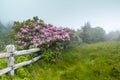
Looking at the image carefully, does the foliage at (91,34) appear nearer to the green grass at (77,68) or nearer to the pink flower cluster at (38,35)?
the pink flower cluster at (38,35)

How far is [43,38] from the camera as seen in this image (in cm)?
1445

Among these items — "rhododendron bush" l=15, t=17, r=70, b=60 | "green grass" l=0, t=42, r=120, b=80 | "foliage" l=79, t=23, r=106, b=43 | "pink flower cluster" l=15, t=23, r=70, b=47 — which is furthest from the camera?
"foliage" l=79, t=23, r=106, b=43

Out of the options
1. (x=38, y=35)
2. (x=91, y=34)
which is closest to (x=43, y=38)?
(x=38, y=35)

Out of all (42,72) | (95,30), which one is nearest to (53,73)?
(42,72)

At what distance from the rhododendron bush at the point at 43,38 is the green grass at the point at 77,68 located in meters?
0.69

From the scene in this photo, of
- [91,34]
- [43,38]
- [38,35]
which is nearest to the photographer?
[43,38]

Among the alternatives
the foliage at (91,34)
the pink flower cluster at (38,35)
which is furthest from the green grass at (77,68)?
the foliage at (91,34)

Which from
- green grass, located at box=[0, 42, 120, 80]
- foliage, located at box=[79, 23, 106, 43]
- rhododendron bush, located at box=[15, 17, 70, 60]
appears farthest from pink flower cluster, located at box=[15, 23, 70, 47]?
foliage, located at box=[79, 23, 106, 43]

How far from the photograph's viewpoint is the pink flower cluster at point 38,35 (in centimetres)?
1428

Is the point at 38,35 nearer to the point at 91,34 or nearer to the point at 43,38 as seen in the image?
the point at 43,38

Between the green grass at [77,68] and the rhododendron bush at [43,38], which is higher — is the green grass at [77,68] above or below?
below

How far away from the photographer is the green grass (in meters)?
11.4

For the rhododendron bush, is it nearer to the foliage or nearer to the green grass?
the green grass

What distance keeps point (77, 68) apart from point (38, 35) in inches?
138
